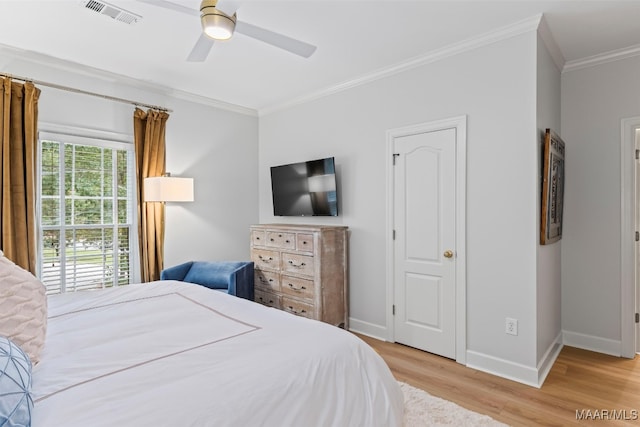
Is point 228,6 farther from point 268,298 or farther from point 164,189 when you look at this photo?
point 268,298

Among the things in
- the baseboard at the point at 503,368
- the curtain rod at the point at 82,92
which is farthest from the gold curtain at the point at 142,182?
the baseboard at the point at 503,368

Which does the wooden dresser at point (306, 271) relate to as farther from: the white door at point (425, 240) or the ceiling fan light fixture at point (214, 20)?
the ceiling fan light fixture at point (214, 20)

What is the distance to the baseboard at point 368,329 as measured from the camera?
3.57m

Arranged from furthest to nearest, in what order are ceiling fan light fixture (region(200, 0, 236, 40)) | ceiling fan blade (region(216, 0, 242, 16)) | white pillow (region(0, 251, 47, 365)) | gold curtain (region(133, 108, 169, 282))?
gold curtain (region(133, 108, 169, 282)) → ceiling fan light fixture (region(200, 0, 236, 40)) → ceiling fan blade (region(216, 0, 242, 16)) → white pillow (region(0, 251, 47, 365))

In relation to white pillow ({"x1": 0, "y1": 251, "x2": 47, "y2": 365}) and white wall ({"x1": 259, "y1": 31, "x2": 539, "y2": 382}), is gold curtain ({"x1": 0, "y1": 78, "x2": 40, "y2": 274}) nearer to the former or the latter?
white pillow ({"x1": 0, "y1": 251, "x2": 47, "y2": 365})

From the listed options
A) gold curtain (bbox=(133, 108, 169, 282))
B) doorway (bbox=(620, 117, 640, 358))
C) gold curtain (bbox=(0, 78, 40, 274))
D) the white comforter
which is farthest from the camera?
gold curtain (bbox=(133, 108, 169, 282))

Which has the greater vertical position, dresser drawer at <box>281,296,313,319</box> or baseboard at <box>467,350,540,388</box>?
dresser drawer at <box>281,296,313,319</box>

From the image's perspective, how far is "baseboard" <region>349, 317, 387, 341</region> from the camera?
11.7ft

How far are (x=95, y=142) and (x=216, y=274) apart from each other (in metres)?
1.78

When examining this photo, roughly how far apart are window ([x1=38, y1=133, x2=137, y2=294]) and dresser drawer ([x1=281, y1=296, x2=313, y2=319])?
1.68 m

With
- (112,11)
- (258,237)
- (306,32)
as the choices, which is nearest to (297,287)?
(258,237)

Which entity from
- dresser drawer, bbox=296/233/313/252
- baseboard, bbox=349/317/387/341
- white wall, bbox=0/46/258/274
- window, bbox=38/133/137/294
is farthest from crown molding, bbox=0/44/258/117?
baseboard, bbox=349/317/387/341

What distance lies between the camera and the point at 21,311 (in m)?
1.29

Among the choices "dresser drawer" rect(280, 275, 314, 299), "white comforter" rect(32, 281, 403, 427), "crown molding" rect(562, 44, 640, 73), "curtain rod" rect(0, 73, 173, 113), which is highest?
"crown molding" rect(562, 44, 640, 73)
